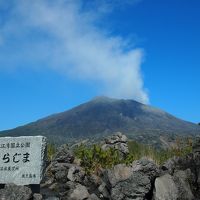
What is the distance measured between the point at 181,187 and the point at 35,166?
4.77m

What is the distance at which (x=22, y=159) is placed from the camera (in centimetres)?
1447

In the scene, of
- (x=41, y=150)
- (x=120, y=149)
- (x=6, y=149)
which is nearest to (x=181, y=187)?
(x=41, y=150)

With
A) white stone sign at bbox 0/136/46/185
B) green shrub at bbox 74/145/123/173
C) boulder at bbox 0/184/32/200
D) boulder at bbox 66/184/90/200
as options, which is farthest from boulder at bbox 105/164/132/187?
green shrub at bbox 74/145/123/173

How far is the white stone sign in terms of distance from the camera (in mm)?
14180

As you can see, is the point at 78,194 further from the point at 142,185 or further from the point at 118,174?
the point at 142,185

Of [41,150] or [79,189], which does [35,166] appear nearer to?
[41,150]

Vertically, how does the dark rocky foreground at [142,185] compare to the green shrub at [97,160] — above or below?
below

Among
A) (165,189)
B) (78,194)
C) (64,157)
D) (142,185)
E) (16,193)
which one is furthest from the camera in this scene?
(64,157)

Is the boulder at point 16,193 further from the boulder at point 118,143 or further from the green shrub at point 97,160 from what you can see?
the boulder at point 118,143

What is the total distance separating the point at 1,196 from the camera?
43.4 feet

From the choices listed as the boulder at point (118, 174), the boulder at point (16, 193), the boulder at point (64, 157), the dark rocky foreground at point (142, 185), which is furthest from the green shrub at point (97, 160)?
the boulder at point (16, 193)

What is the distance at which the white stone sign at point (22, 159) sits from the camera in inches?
558

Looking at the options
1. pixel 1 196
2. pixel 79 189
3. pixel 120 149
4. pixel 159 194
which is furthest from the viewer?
pixel 120 149

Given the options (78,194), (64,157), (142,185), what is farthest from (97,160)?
(142,185)
